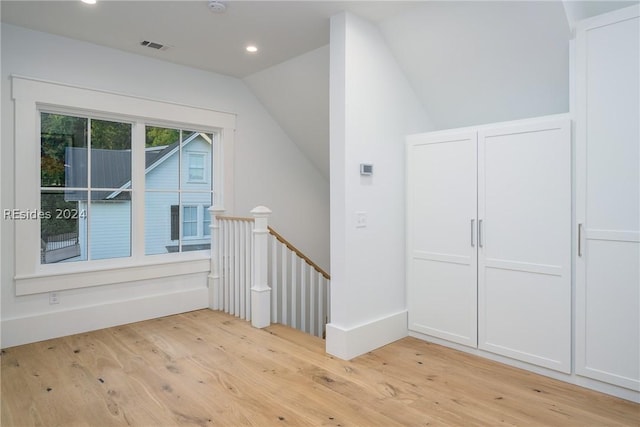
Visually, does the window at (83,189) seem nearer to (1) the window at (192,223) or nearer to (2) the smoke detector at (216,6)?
(1) the window at (192,223)

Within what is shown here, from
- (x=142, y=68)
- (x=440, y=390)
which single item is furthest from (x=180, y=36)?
(x=440, y=390)

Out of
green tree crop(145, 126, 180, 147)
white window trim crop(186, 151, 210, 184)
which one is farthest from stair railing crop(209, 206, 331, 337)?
green tree crop(145, 126, 180, 147)

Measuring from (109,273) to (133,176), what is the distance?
981 mm

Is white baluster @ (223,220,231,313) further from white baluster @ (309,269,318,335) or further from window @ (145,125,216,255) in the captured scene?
white baluster @ (309,269,318,335)

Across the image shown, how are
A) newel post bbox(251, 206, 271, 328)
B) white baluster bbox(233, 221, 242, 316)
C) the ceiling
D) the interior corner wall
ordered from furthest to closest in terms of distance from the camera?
white baluster bbox(233, 221, 242, 316) < newel post bbox(251, 206, 271, 328) < the interior corner wall < the ceiling

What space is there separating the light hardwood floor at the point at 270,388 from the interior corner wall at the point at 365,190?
275mm

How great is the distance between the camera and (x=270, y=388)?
2488mm

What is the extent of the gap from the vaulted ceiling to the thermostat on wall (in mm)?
1012

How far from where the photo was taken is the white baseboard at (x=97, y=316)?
10.6 ft

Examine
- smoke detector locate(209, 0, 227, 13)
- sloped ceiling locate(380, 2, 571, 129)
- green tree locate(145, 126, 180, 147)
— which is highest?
smoke detector locate(209, 0, 227, 13)

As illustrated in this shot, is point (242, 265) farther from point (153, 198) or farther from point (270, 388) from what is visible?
point (270, 388)

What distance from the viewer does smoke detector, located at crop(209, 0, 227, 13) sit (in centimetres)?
281

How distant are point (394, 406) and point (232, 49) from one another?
10.8ft

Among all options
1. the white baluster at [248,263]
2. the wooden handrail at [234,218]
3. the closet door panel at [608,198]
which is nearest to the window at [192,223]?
the wooden handrail at [234,218]
